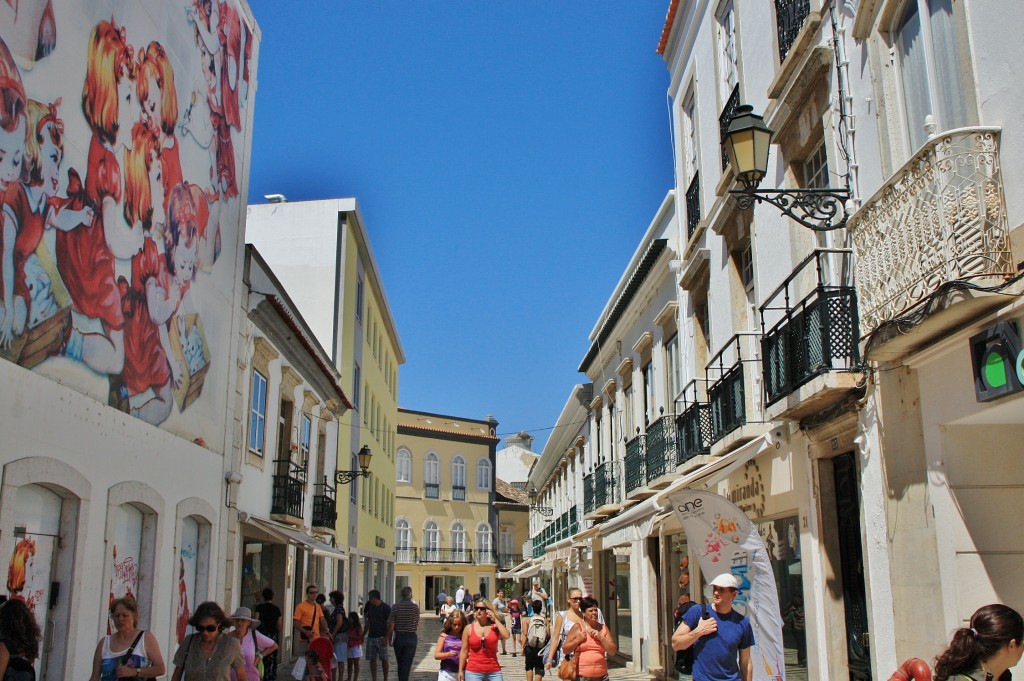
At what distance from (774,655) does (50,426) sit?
6.57 meters

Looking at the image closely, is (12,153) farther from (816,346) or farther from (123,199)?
(816,346)

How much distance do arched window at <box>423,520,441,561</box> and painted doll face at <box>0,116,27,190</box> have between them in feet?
160

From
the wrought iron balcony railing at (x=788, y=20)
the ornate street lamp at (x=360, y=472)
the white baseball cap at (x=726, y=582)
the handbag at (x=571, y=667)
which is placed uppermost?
the wrought iron balcony railing at (x=788, y=20)

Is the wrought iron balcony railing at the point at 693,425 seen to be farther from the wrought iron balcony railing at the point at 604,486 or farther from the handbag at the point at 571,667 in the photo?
the wrought iron balcony railing at the point at 604,486

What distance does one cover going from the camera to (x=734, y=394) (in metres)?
11.9

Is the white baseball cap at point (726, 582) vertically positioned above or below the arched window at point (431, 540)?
below

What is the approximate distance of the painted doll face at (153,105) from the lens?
11.0 meters

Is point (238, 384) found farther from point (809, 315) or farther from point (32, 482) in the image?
point (809, 315)

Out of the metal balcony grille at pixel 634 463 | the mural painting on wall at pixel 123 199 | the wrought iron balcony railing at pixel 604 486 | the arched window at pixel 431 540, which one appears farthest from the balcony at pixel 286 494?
the arched window at pixel 431 540

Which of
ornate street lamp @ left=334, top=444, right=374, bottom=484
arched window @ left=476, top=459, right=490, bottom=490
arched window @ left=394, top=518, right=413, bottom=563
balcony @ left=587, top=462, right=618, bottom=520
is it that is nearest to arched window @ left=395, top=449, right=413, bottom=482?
arched window @ left=394, top=518, right=413, bottom=563

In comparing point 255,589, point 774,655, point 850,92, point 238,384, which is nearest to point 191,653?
point 774,655

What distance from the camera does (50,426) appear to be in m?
8.69

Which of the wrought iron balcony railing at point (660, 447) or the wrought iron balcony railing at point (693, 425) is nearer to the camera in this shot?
the wrought iron balcony railing at point (693, 425)

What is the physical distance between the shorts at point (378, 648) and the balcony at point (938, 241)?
9.91m
